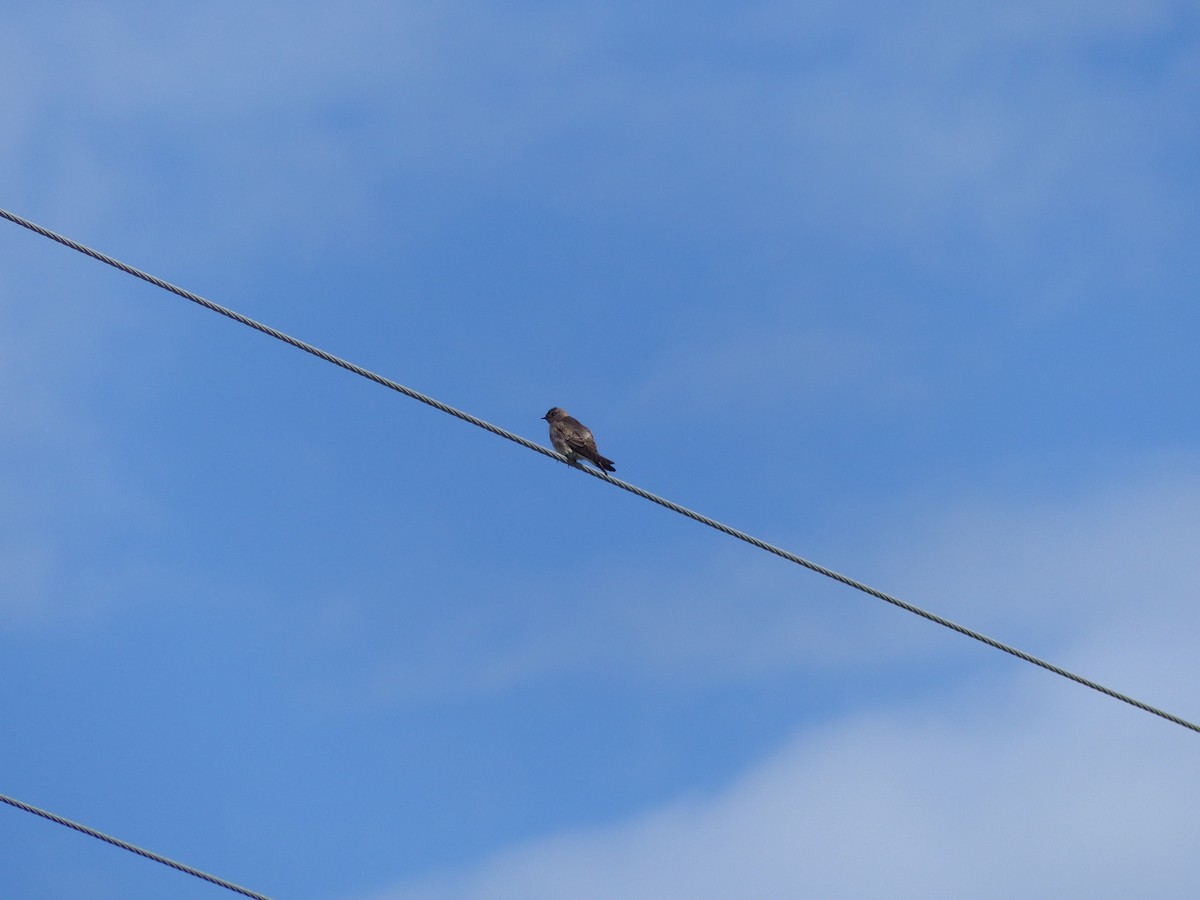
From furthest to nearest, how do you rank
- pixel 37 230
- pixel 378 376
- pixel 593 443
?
pixel 593 443 → pixel 378 376 → pixel 37 230

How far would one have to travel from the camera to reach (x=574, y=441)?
51.2 ft

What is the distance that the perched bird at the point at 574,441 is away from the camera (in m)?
15.0

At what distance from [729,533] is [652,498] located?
28.3 inches

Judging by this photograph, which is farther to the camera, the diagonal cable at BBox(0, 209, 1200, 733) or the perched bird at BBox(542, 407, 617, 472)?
the perched bird at BBox(542, 407, 617, 472)

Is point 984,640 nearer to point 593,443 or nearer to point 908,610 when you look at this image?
point 908,610

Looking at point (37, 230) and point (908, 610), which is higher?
point (37, 230)

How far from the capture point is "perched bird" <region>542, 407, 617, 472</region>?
14953mm

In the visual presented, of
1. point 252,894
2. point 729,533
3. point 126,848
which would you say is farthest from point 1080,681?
point 126,848

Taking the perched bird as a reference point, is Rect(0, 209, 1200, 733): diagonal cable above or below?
below

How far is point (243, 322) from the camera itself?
30.0 ft

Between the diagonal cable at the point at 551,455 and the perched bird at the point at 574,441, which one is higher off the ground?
the perched bird at the point at 574,441

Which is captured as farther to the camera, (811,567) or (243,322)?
(811,567)

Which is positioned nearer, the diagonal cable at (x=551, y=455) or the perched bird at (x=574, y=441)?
the diagonal cable at (x=551, y=455)

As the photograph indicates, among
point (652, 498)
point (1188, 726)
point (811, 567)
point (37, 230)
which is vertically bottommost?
point (1188, 726)
